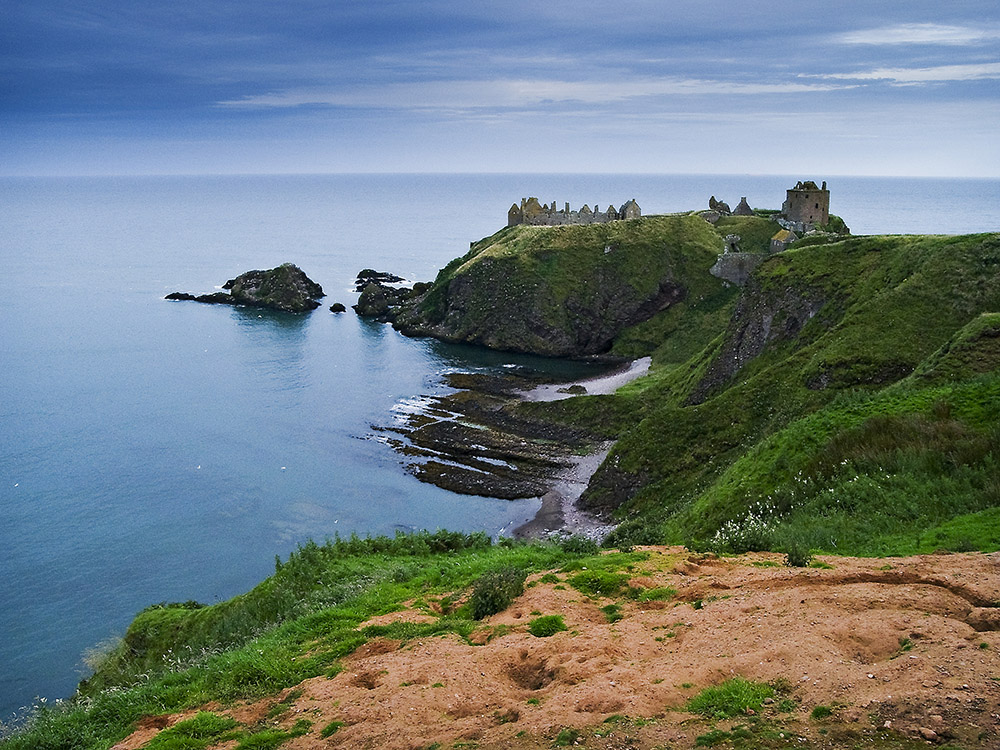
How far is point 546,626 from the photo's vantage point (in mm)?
18297

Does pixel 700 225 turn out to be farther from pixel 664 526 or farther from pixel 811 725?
pixel 811 725

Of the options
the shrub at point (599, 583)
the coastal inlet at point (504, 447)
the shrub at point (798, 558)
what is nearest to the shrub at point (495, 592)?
the shrub at point (599, 583)

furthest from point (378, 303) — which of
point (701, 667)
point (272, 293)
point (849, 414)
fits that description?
point (701, 667)

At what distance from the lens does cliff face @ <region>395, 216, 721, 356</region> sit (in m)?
109

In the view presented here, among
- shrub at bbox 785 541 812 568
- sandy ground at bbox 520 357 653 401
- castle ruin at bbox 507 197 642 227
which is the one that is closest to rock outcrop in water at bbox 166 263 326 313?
castle ruin at bbox 507 197 642 227

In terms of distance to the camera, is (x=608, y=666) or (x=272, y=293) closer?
(x=608, y=666)

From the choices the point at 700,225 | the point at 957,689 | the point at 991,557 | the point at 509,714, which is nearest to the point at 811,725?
the point at 957,689

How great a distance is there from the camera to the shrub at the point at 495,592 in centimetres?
2042

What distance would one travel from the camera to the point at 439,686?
1572cm

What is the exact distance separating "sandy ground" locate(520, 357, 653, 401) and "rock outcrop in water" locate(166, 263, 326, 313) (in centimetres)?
6731

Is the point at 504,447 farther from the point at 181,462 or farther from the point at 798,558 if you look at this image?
the point at 798,558

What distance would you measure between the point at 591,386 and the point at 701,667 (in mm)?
71585

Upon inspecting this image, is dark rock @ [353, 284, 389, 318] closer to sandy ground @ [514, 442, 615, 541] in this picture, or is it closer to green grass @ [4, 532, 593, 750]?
sandy ground @ [514, 442, 615, 541]

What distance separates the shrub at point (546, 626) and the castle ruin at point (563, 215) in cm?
11237
